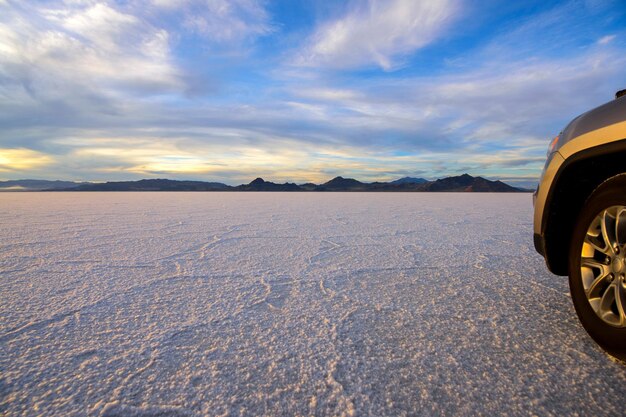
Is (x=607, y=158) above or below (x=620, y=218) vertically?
above

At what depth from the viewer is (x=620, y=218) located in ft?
5.40

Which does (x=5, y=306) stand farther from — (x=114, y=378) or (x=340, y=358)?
(x=340, y=358)

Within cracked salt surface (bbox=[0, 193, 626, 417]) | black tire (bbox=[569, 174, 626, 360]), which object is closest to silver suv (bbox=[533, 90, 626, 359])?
black tire (bbox=[569, 174, 626, 360])

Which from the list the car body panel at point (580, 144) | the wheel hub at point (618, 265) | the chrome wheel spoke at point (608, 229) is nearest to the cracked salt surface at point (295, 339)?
the wheel hub at point (618, 265)

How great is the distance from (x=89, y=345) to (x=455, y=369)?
1730 millimetres

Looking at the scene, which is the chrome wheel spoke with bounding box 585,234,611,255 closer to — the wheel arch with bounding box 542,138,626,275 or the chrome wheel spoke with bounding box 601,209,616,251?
the chrome wheel spoke with bounding box 601,209,616,251

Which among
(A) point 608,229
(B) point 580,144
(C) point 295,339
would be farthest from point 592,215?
(C) point 295,339

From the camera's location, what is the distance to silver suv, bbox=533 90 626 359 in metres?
1.63

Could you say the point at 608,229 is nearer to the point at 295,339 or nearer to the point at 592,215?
the point at 592,215

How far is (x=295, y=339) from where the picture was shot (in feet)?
6.07

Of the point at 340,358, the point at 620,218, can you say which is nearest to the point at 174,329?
the point at 340,358

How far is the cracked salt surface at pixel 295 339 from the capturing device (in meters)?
1.35

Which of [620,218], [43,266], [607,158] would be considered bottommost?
[43,266]

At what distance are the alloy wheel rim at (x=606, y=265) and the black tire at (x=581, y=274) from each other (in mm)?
23
